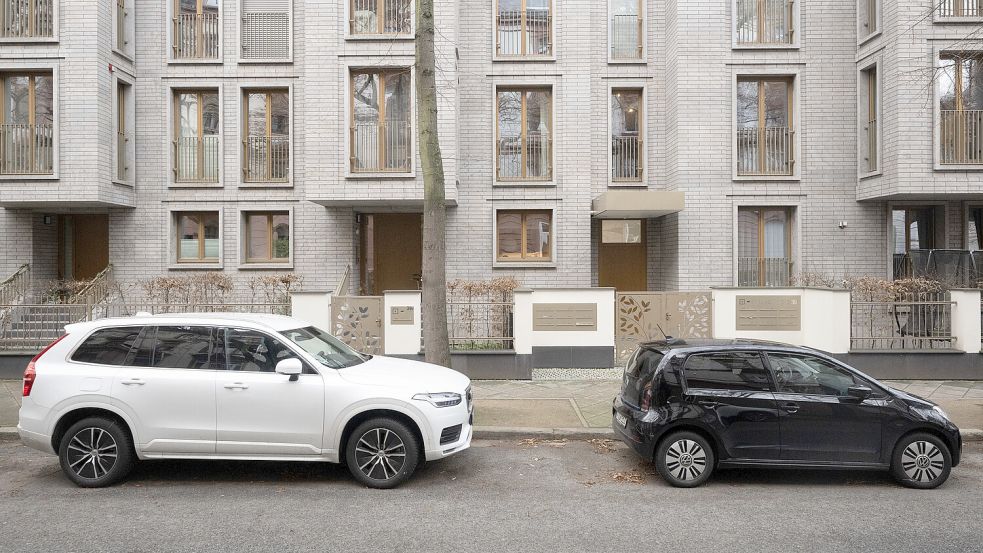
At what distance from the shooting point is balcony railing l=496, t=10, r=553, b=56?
16.2 m

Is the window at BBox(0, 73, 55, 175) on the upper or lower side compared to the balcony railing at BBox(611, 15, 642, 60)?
lower

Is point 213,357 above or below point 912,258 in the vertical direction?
below

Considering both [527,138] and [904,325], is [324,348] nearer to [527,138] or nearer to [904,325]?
[527,138]

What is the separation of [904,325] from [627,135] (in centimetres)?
775

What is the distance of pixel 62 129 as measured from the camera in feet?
47.0

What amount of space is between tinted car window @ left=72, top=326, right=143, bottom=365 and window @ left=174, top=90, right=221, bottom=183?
10.6 m

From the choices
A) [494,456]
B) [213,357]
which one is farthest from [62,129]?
[494,456]

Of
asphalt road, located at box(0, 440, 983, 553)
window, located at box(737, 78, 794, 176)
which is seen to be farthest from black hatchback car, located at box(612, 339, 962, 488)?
window, located at box(737, 78, 794, 176)

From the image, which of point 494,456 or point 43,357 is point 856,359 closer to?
point 494,456

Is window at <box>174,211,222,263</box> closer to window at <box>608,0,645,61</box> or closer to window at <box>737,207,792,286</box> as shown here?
window at <box>608,0,645,61</box>

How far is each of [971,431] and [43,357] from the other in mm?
10800

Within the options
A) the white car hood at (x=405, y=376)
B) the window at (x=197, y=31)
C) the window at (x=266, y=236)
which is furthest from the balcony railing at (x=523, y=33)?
the white car hood at (x=405, y=376)

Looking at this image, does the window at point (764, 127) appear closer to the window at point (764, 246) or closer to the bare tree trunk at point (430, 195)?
the window at point (764, 246)

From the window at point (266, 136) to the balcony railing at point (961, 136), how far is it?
49.5 ft
